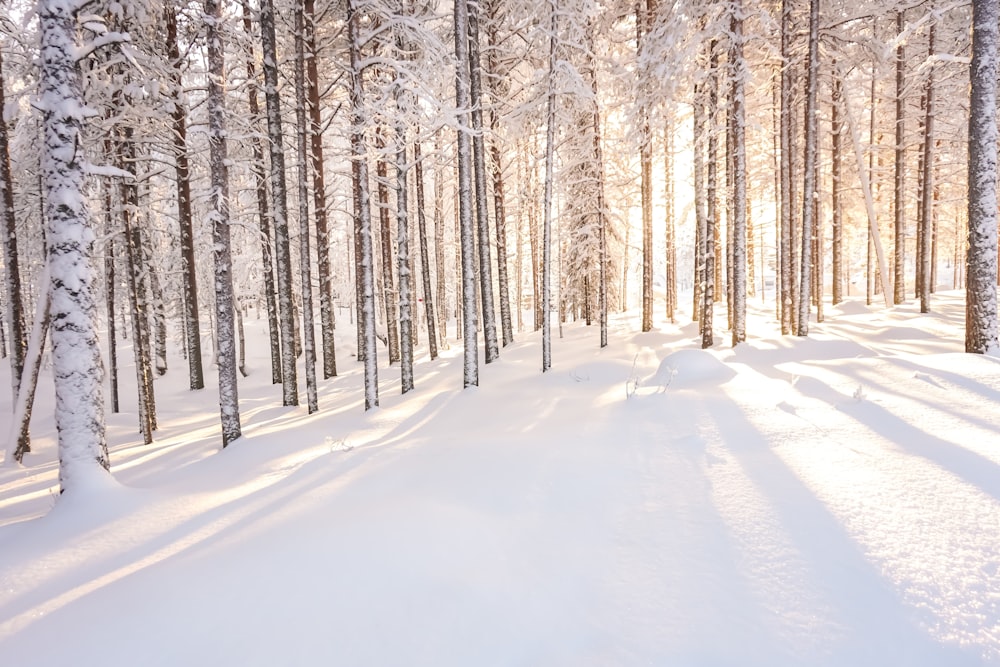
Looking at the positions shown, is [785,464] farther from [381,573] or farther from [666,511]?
[381,573]

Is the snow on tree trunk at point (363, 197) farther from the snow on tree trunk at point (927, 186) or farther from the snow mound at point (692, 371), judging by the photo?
the snow on tree trunk at point (927, 186)

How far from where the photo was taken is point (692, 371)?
8.37 m

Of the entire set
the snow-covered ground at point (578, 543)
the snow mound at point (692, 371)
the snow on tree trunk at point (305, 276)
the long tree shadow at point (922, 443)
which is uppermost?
the snow on tree trunk at point (305, 276)

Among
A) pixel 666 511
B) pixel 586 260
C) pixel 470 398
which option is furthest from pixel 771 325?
pixel 666 511

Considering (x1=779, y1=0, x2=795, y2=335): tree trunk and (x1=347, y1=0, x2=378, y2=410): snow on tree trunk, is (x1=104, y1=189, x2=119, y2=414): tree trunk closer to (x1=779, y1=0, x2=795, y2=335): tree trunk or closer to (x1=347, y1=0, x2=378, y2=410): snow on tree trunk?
(x1=347, y1=0, x2=378, y2=410): snow on tree trunk

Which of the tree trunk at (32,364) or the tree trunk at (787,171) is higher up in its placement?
the tree trunk at (787,171)

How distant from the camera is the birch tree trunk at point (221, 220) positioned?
826 centimetres

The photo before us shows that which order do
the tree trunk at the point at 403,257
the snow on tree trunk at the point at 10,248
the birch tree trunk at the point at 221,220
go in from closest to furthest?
1. the birch tree trunk at the point at 221,220
2. the snow on tree trunk at the point at 10,248
3. the tree trunk at the point at 403,257

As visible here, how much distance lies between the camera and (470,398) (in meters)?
10.0

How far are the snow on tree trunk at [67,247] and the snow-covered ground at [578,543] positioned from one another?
0.78 meters

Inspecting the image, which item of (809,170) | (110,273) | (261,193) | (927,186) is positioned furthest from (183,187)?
(927,186)

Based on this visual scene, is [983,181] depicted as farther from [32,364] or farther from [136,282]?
[136,282]

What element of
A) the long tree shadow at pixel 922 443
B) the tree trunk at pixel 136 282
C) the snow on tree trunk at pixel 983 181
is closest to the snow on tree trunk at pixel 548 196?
the long tree shadow at pixel 922 443

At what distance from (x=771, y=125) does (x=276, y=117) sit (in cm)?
1999
